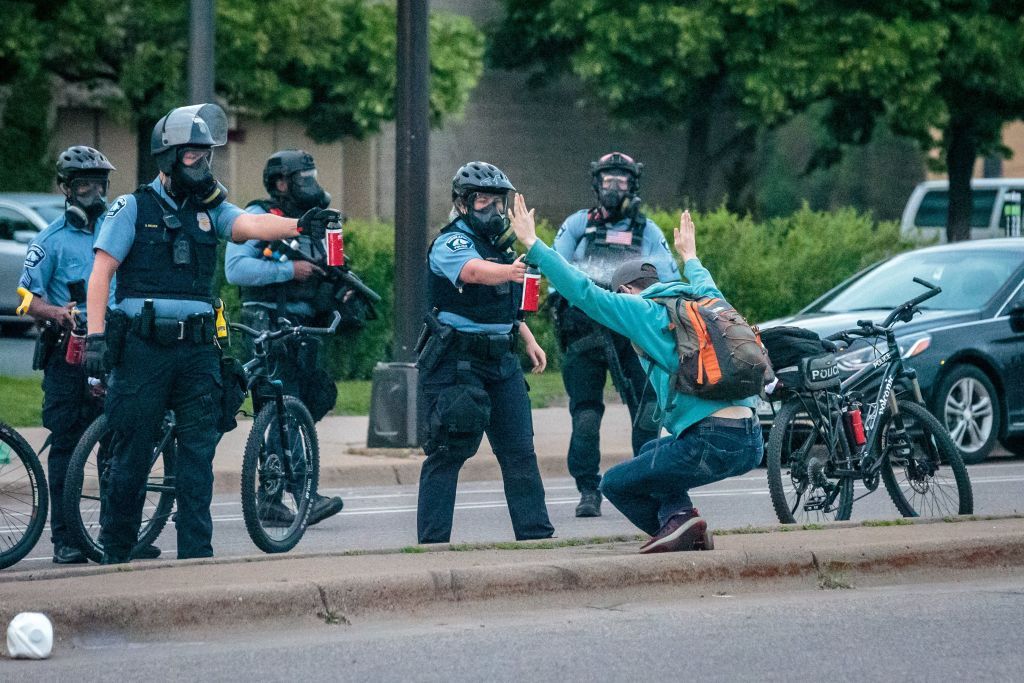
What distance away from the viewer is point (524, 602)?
285 inches

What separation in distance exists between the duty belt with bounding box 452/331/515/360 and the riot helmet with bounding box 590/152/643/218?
6.84ft

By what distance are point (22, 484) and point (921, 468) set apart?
4.34 metres

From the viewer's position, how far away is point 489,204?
8164 millimetres

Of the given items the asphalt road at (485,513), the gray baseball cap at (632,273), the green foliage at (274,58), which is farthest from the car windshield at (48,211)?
the gray baseball cap at (632,273)

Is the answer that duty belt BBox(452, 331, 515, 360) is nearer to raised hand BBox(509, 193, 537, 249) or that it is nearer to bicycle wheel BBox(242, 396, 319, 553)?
raised hand BBox(509, 193, 537, 249)

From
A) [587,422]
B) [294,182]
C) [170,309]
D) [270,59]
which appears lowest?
[587,422]

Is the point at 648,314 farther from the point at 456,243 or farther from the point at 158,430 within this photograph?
the point at 158,430

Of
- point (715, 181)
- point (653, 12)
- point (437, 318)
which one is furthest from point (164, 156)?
point (715, 181)

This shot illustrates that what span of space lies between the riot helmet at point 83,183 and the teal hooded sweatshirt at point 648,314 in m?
2.53

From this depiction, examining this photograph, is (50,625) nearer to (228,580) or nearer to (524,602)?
(228,580)

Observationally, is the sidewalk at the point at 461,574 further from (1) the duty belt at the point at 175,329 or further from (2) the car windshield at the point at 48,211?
(2) the car windshield at the point at 48,211

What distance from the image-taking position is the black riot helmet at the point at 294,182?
9.78 m

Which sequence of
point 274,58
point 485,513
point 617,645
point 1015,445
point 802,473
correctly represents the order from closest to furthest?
point 617,645 → point 802,473 → point 485,513 → point 1015,445 → point 274,58

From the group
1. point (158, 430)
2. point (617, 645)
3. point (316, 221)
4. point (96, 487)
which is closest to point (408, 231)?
point (96, 487)
